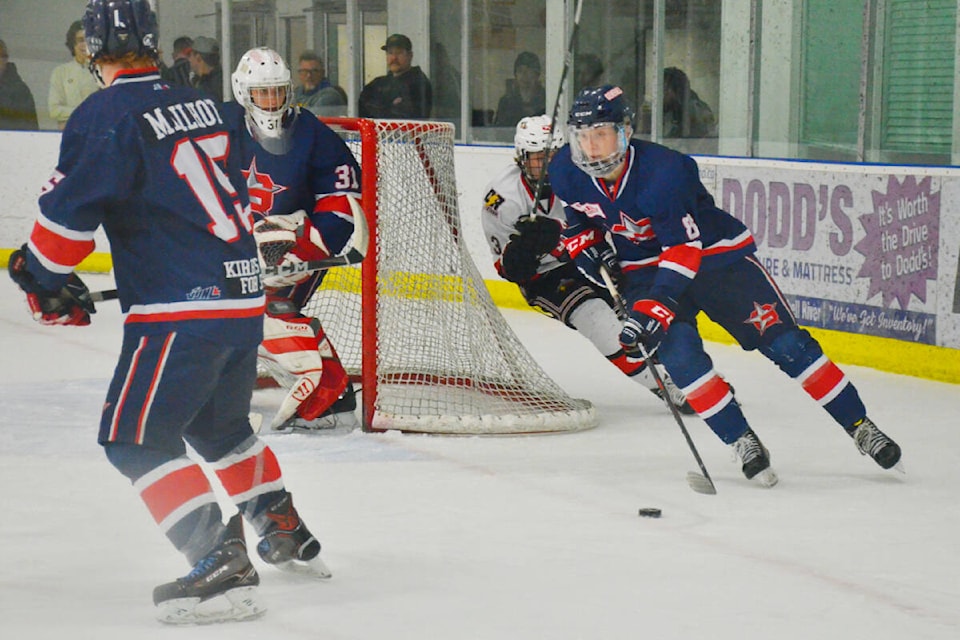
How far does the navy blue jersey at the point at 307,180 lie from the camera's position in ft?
14.6

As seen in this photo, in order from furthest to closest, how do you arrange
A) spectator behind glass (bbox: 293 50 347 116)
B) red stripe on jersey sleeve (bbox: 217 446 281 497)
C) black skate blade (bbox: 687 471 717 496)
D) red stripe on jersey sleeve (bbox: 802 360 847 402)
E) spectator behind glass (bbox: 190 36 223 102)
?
spectator behind glass (bbox: 190 36 223 102) < spectator behind glass (bbox: 293 50 347 116) < red stripe on jersey sleeve (bbox: 802 360 847 402) < black skate blade (bbox: 687 471 717 496) < red stripe on jersey sleeve (bbox: 217 446 281 497)

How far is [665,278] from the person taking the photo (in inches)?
145

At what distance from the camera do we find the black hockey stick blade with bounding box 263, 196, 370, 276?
12.8 ft

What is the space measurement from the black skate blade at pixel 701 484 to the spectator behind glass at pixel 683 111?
3514 millimetres

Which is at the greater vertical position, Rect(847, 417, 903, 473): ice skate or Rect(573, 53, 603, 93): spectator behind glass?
Rect(573, 53, 603, 93): spectator behind glass

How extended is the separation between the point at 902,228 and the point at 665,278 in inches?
84.7

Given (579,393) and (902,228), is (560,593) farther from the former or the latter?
(902,228)

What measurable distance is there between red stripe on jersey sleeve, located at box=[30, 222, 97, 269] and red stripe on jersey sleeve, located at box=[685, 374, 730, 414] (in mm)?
1721

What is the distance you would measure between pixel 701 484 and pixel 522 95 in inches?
185

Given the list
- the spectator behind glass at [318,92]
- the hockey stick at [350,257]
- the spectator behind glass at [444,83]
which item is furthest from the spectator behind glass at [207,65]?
the hockey stick at [350,257]

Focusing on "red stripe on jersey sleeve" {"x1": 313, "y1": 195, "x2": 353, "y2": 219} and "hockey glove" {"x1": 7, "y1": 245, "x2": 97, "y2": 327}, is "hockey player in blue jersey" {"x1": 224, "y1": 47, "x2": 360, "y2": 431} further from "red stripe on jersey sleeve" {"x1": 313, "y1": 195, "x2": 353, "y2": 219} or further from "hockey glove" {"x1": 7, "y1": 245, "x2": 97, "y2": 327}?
"hockey glove" {"x1": 7, "y1": 245, "x2": 97, "y2": 327}

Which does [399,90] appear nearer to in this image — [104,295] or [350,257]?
[350,257]

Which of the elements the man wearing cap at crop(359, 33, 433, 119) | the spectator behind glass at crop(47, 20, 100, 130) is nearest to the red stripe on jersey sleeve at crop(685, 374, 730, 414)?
the man wearing cap at crop(359, 33, 433, 119)

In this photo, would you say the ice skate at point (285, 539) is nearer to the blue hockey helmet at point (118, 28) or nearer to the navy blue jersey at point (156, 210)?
the navy blue jersey at point (156, 210)
